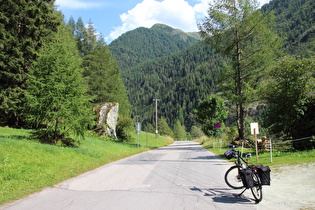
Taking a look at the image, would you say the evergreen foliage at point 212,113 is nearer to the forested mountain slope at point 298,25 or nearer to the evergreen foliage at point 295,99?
the evergreen foliage at point 295,99

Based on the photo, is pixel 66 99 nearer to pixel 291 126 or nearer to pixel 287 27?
pixel 291 126

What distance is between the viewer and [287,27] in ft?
478

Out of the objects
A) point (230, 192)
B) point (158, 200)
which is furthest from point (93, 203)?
point (230, 192)

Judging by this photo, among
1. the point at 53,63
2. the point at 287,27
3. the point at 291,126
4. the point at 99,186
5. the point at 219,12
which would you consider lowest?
the point at 99,186

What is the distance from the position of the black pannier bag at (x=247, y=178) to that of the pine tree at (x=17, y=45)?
1849 centimetres

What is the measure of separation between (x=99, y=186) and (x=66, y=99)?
845 centimetres

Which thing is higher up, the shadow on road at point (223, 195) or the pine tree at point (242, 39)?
the pine tree at point (242, 39)

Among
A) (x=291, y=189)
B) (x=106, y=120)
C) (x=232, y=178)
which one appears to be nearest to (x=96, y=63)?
(x=106, y=120)

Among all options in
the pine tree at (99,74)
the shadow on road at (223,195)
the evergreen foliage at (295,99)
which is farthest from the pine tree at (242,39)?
the pine tree at (99,74)

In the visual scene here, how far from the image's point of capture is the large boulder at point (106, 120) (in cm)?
2836

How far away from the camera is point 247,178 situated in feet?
18.6

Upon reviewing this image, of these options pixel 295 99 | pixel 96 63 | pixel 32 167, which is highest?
pixel 96 63

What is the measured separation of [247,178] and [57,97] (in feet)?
38.3

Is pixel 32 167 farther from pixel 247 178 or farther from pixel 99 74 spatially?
pixel 99 74
